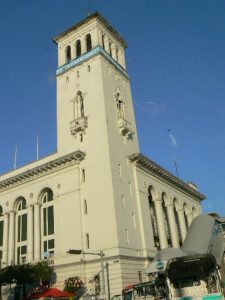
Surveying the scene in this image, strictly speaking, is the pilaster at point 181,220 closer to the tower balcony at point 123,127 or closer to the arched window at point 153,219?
the arched window at point 153,219

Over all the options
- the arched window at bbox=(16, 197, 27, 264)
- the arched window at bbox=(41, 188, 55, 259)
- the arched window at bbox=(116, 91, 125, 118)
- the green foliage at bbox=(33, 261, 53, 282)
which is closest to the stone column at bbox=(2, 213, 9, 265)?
the arched window at bbox=(16, 197, 27, 264)

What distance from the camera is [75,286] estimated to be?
121ft

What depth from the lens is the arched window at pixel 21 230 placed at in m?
45.6

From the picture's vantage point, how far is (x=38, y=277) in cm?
3819

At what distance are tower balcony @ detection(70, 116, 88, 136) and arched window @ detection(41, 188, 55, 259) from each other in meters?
8.43

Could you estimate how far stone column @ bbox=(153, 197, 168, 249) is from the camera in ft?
154

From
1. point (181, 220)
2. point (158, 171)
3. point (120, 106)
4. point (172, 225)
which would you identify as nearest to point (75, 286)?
point (172, 225)

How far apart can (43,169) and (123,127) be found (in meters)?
11.8

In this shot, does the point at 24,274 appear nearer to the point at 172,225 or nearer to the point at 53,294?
the point at 53,294

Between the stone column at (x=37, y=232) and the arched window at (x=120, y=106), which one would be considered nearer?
the stone column at (x=37, y=232)

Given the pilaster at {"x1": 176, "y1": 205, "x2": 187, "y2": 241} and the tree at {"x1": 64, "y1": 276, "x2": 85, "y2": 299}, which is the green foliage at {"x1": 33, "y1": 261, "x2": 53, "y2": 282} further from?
the pilaster at {"x1": 176, "y1": 205, "x2": 187, "y2": 241}

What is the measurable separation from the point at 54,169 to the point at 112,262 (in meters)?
14.8

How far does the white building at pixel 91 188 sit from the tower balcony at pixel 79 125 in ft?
0.43

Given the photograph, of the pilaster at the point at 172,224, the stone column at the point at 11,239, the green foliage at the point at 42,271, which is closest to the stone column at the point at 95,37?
the pilaster at the point at 172,224
